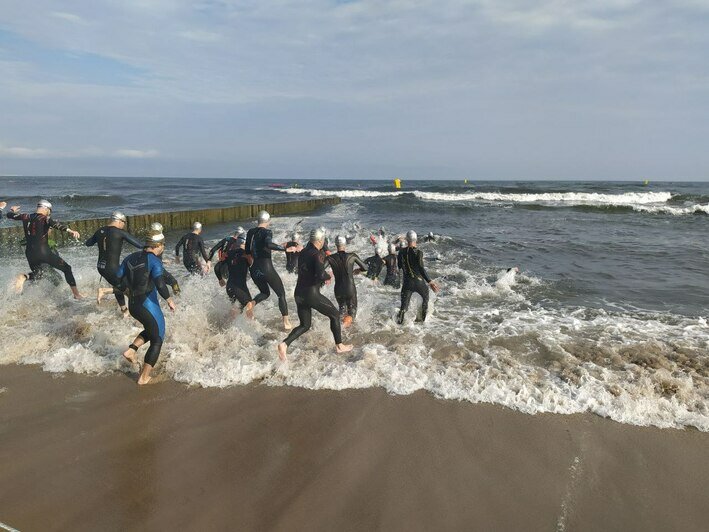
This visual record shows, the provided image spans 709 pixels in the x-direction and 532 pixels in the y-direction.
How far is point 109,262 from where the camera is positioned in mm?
7547

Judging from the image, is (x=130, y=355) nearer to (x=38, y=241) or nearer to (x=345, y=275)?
(x=345, y=275)

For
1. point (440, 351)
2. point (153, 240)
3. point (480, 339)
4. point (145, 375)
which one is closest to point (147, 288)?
point (153, 240)

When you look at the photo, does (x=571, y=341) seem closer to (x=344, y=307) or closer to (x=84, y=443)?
(x=344, y=307)

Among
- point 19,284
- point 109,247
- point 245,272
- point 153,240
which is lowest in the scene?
point 19,284

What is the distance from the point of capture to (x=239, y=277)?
25.6 ft

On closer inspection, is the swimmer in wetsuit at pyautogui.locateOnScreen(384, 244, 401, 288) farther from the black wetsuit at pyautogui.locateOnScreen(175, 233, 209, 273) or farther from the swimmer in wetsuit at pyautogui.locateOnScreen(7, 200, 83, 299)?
the swimmer in wetsuit at pyautogui.locateOnScreen(7, 200, 83, 299)

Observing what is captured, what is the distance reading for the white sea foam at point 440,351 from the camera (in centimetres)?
520

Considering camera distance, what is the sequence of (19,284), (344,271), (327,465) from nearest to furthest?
1. (327,465)
2. (344,271)
3. (19,284)

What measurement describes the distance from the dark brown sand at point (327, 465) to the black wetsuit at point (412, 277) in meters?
2.87

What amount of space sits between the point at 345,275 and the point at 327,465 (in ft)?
12.1

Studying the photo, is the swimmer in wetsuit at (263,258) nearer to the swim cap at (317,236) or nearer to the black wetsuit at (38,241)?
the swim cap at (317,236)

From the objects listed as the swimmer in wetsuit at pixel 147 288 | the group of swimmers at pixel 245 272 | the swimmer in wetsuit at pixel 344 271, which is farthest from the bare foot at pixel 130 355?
the swimmer in wetsuit at pixel 344 271

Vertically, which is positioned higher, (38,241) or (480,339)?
(38,241)

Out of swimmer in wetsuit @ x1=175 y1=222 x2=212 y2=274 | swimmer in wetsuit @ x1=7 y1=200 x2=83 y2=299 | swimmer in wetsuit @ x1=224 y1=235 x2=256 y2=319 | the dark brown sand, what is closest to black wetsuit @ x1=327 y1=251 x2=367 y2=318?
swimmer in wetsuit @ x1=224 y1=235 x2=256 y2=319
